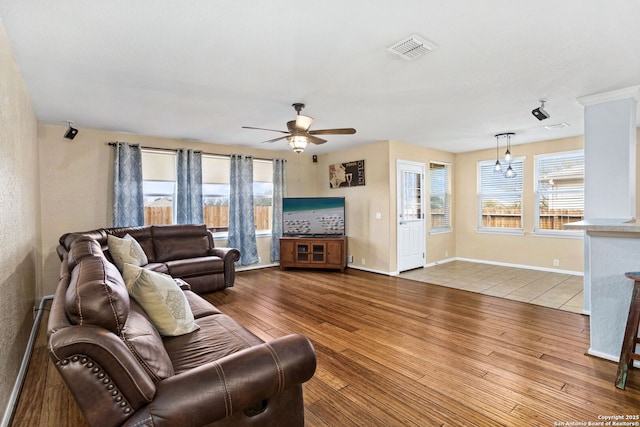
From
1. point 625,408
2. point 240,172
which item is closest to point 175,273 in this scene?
point 240,172

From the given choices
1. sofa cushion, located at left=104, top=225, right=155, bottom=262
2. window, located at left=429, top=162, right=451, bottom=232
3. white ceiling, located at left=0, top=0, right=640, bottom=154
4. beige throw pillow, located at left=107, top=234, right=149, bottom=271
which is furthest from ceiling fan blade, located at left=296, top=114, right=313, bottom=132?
window, located at left=429, top=162, right=451, bottom=232

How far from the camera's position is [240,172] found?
6.34m

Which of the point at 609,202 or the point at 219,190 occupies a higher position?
the point at 219,190

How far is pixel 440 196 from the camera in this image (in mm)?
7262

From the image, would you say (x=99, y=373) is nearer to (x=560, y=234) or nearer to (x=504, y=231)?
(x=560, y=234)

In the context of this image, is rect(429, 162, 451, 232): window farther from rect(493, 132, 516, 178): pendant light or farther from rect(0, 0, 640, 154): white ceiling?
rect(0, 0, 640, 154): white ceiling

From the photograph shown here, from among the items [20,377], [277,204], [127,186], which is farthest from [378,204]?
[20,377]

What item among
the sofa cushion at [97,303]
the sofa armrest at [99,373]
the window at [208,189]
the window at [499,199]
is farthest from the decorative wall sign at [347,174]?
the sofa armrest at [99,373]

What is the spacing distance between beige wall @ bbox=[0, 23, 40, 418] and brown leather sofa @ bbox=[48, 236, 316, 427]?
2.80 ft

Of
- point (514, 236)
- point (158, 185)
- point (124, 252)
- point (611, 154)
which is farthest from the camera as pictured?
point (514, 236)

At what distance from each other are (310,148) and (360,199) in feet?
4.79

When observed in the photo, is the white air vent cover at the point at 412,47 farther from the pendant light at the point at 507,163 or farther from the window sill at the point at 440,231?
the window sill at the point at 440,231

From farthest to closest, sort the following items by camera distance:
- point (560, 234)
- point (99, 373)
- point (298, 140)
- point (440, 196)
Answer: point (440, 196)
point (560, 234)
point (298, 140)
point (99, 373)

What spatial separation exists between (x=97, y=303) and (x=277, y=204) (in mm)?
5654
